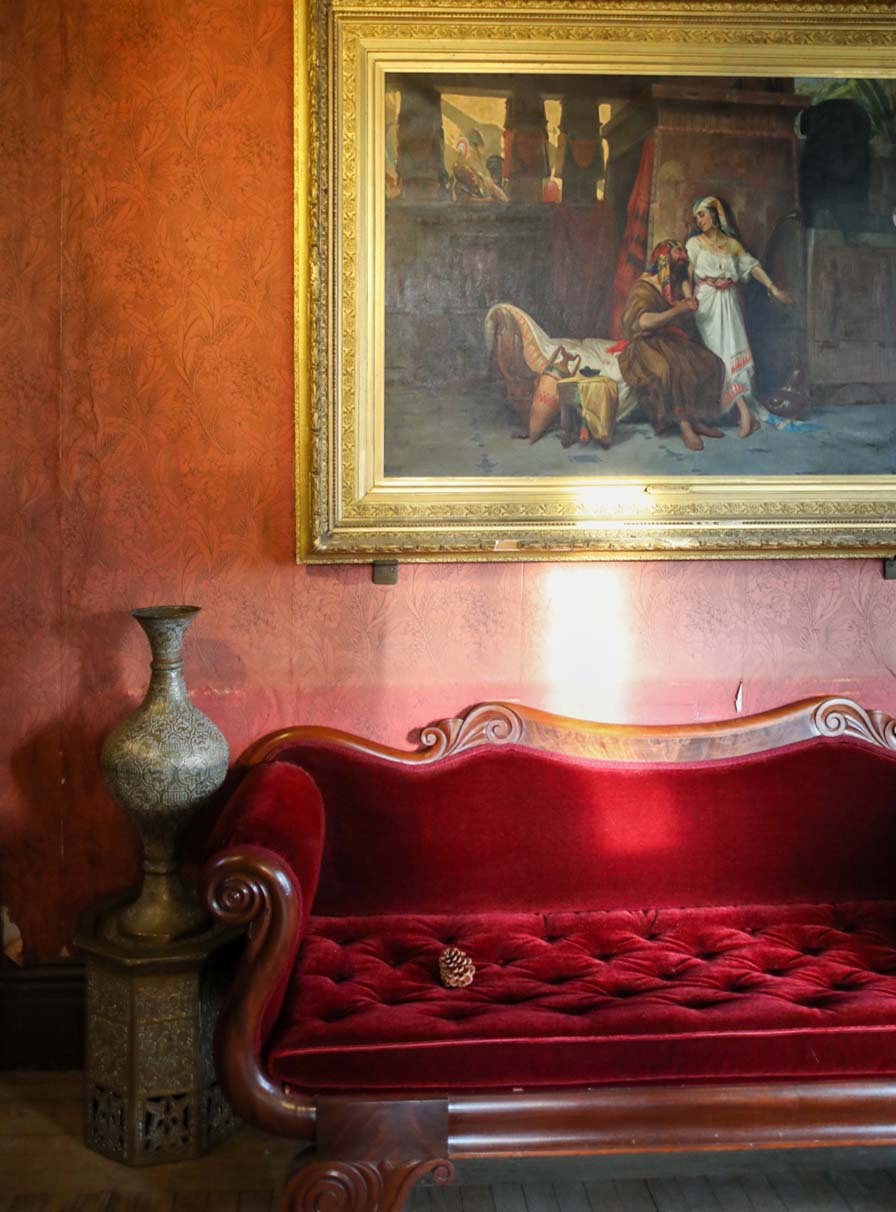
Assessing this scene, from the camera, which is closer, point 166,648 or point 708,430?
point 166,648

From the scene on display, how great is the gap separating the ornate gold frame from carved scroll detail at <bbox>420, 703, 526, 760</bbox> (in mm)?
422

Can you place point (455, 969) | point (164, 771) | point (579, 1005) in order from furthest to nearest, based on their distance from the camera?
point (164, 771), point (455, 969), point (579, 1005)

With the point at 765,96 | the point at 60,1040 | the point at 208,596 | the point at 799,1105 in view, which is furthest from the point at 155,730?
the point at 765,96

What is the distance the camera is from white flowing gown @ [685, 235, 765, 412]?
299cm

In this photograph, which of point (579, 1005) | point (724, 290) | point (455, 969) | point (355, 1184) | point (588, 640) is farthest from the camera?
point (588, 640)

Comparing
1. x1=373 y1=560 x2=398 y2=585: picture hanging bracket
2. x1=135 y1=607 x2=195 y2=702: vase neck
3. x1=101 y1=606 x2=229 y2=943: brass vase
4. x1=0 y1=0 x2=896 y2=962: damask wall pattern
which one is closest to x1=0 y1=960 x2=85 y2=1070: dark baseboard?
x1=0 y1=0 x2=896 y2=962: damask wall pattern

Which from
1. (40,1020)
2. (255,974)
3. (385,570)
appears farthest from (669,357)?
(40,1020)

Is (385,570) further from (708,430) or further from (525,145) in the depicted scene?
(525,145)

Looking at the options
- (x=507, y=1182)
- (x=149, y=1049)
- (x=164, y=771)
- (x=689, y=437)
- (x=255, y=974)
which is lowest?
(x=507, y=1182)

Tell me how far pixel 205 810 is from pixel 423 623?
786 millimetres

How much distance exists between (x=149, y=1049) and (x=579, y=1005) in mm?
1021

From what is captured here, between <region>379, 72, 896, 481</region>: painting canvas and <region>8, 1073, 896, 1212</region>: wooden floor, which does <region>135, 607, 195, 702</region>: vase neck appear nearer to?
<region>379, 72, 896, 481</region>: painting canvas

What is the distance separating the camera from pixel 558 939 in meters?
2.89

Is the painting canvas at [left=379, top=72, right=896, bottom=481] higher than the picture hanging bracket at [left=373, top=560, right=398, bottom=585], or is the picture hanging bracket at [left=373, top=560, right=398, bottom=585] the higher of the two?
the painting canvas at [left=379, top=72, right=896, bottom=481]
